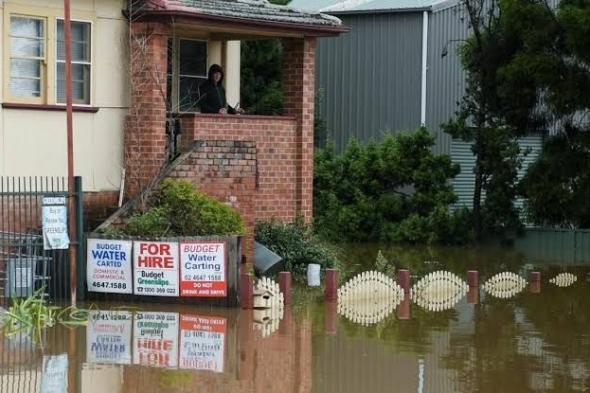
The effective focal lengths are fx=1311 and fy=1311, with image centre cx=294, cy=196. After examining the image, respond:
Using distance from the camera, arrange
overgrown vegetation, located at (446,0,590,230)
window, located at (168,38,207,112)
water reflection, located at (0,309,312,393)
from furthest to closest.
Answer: overgrown vegetation, located at (446,0,590,230) → window, located at (168,38,207,112) → water reflection, located at (0,309,312,393)

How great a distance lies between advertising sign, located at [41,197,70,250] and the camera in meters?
19.0

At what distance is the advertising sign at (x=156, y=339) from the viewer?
48.1 ft

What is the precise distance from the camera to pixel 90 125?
861 inches

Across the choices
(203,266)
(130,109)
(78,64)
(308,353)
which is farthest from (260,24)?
(308,353)

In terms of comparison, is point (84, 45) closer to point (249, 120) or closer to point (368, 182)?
point (249, 120)

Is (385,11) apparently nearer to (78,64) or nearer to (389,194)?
(389,194)

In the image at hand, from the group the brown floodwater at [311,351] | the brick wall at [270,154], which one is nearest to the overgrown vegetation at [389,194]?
the brick wall at [270,154]

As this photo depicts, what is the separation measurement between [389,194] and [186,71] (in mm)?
10693

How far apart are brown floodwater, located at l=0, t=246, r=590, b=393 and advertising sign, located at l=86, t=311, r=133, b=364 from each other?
0.5 inches

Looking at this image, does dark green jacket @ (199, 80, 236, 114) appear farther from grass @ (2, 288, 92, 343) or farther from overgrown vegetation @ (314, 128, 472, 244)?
overgrown vegetation @ (314, 128, 472, 244)

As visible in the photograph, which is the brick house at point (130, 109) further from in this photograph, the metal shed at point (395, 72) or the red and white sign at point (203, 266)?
the metal shed at point (395, 72)

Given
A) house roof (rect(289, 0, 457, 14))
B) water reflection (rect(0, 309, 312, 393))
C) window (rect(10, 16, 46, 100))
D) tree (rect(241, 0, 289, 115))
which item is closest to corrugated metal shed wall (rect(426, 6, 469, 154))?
house roof (rect(289, 0, 457, 14))

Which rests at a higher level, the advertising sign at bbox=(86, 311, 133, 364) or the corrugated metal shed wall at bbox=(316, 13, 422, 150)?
the corrugated metal shed wall at bbox=(316, 13, 422, 150)

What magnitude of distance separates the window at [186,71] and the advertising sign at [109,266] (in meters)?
5.24
